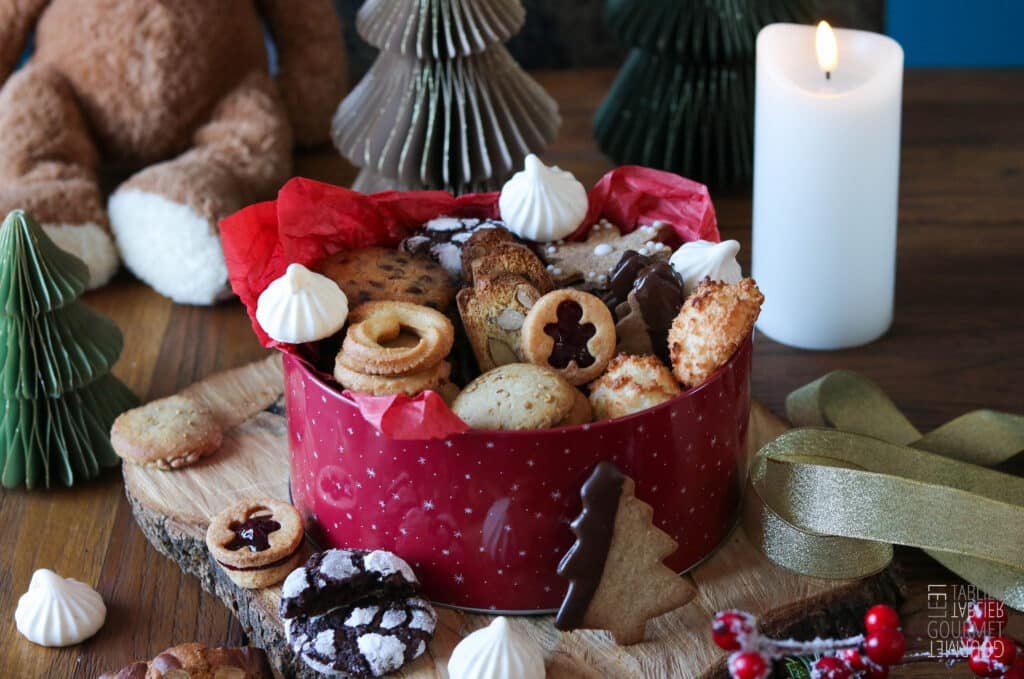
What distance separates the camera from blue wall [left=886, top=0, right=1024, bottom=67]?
1.73 metres

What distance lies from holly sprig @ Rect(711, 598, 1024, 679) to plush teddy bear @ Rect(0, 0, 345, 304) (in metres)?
0.71

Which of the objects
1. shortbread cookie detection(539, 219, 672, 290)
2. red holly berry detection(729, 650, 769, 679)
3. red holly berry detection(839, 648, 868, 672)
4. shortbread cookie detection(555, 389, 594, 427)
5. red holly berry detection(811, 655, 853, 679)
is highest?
shortbread cookie detection(539, 219, 672, 290)

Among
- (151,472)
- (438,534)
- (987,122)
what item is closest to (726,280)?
(438,534)

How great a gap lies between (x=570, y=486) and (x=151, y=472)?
0.39m

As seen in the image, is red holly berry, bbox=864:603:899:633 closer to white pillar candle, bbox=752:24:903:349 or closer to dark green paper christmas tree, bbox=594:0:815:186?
white pillar candle, bbox=752:24:903:349

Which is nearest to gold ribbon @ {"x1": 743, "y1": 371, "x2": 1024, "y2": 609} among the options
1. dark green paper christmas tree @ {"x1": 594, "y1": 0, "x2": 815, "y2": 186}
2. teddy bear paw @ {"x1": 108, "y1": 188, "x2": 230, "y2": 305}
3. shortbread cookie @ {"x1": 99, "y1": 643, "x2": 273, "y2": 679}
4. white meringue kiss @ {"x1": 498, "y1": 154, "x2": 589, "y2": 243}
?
white meringue kiss @ {"x1": 498, "y1": 154, "x2": 589, "y2": 243}

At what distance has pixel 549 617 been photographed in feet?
2.98

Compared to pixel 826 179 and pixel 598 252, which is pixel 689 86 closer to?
pixel 826 179

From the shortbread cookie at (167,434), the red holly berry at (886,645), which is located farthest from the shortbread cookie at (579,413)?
the shortbread cookie at (167,434)

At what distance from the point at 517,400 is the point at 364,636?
18 centimetres

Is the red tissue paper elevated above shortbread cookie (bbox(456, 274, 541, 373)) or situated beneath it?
elevated above

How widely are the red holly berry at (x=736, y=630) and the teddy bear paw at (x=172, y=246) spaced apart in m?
0.71

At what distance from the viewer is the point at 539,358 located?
36.7 inches

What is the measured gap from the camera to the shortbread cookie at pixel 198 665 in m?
0.86
